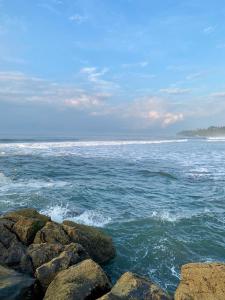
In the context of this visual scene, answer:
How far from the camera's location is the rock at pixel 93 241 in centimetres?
1145

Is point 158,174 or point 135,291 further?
point 158,174

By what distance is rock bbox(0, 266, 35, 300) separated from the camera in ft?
23.6

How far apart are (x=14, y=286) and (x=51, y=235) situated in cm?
383

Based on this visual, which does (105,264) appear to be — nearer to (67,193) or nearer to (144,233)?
(144,233)

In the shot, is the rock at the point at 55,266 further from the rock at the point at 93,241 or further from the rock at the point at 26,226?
the rock at the point at 26,226

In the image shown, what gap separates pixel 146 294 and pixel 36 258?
13.0ft

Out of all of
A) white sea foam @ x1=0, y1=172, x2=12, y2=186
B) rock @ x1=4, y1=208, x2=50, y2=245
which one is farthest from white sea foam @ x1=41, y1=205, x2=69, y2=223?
white sea foam @ x1=0, y1=172, x2=12, y2=186

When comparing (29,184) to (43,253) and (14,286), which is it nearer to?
(43,253)

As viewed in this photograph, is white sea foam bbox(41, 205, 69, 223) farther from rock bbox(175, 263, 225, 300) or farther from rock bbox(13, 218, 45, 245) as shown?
rock bbox(175, 263, 225, 300)

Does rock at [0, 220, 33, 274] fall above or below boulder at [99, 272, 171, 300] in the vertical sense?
below

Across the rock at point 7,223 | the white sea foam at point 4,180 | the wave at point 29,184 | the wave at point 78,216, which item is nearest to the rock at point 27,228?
the rock at point 7,223

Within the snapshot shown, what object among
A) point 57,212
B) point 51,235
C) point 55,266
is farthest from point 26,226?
point 57,212

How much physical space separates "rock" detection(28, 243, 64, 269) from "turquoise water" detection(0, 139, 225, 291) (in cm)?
230

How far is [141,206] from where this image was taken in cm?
1950
